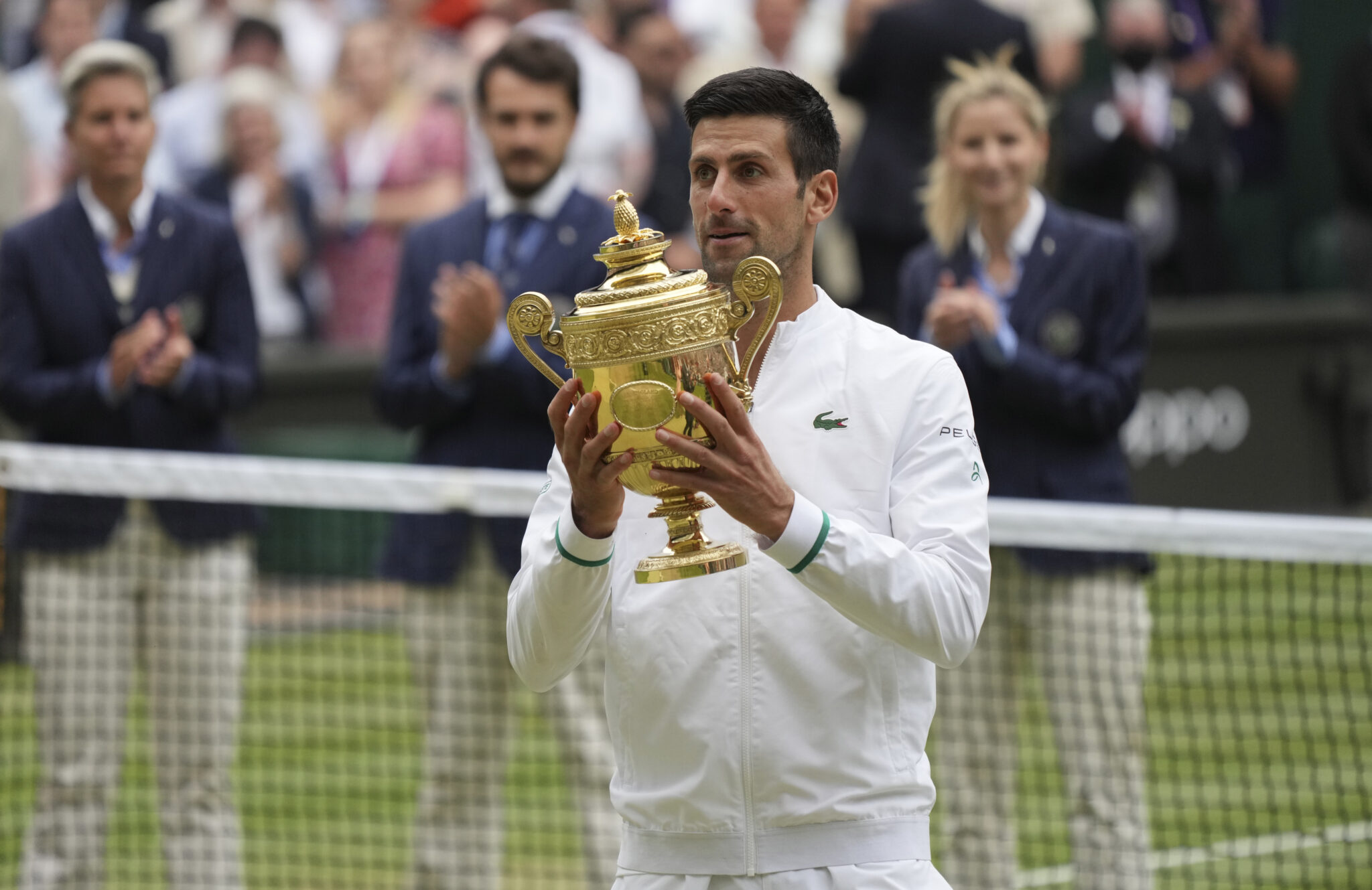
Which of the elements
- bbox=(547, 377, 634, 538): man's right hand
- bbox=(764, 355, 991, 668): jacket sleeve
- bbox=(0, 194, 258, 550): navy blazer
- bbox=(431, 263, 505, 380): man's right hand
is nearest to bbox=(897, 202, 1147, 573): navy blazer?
bbox=(431, 263, 505, 380): man's right hand

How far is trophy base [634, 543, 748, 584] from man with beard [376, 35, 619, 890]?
2.90 metres

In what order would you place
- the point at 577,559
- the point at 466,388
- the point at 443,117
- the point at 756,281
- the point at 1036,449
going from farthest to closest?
the point at 443,117
the point at 466,388
the point at 1036,449
the point at 577,559
the point at 756,281

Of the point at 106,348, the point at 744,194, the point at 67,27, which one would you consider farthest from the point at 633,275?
the point at 67,27

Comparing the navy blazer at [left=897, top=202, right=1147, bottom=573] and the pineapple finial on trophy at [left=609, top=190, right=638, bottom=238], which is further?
the navy blazer at [left=897, top=202, right=1147, bottom=573]

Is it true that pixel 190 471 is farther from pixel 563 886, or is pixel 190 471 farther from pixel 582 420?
pixel 582 420

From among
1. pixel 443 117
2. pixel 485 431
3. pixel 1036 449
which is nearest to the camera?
pixel 1036 449

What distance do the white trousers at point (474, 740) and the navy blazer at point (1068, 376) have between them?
1611 millimetres

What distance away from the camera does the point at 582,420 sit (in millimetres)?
3311

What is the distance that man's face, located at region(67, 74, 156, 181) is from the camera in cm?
677

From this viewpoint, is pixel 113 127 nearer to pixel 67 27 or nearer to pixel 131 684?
pixel 131 684

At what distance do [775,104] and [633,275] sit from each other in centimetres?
47

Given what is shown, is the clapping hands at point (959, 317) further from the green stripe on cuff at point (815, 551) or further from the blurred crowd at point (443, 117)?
the blurred crowd at point (443, 117)

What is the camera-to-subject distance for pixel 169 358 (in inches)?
253

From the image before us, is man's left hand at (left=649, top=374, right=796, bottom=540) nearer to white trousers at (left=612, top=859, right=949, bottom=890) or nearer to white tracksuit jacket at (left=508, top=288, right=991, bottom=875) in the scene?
white tracksuit jacket at (left=508, top=288, right=991, bottom=875)
